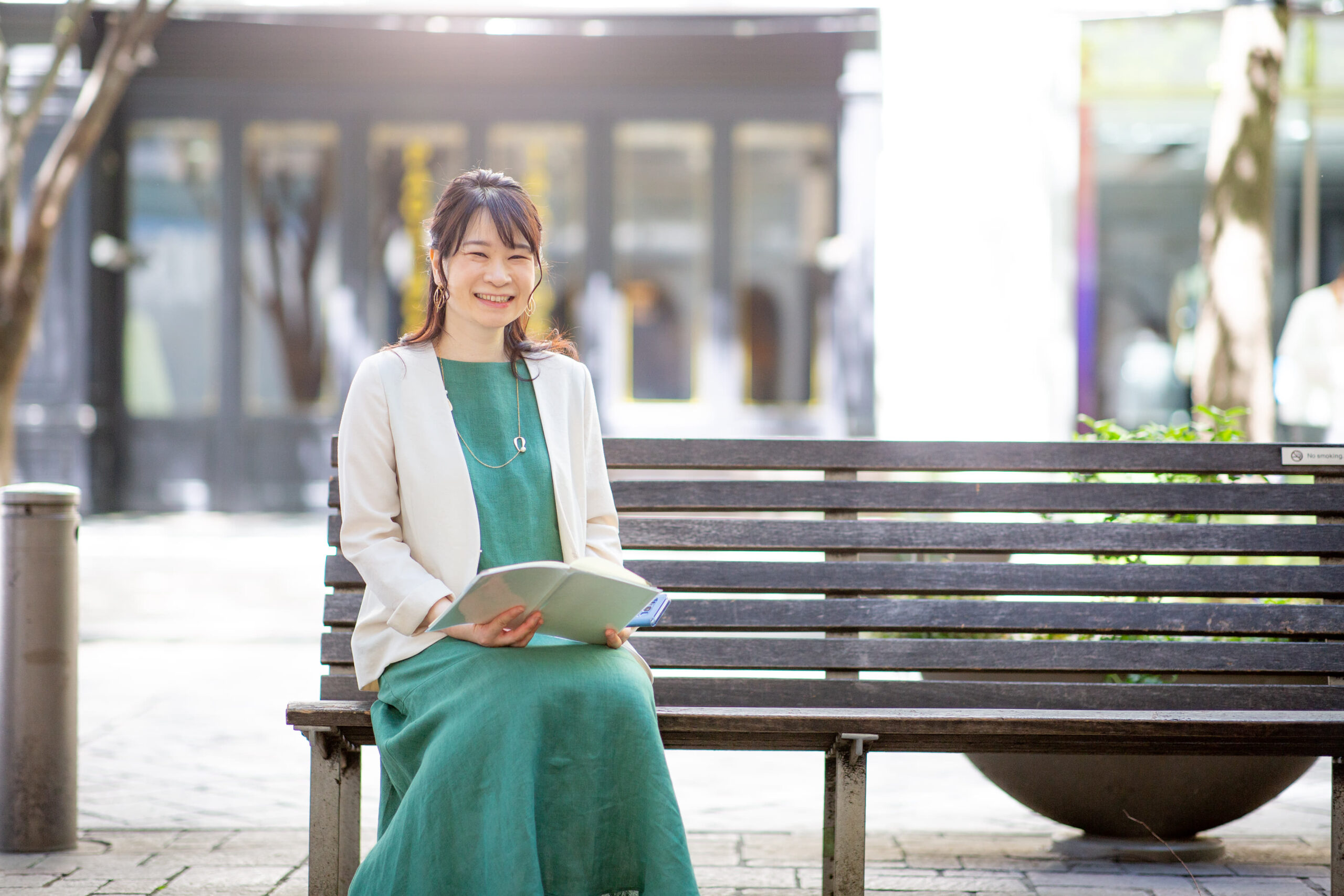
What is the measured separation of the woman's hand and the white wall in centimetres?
810

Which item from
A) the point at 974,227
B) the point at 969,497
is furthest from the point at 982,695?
the point at 974,227

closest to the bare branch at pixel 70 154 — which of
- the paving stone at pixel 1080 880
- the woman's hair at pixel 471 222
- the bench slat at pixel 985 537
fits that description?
the woman's hair at pixel 471 222

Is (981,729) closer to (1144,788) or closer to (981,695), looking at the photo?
(981,695)

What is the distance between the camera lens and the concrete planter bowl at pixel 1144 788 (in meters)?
3.65

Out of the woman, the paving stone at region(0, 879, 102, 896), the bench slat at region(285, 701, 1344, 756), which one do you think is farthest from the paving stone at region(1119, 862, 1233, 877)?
the paving stone at region(0, 879, 102, 896)

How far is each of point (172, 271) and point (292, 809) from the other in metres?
9.33

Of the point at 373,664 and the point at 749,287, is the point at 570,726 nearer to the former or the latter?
the point at 373,664

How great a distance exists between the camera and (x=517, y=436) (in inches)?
124

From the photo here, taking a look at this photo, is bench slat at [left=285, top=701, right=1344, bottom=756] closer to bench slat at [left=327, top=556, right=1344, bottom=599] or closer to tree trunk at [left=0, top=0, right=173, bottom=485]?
bench slat at [left=327, top=556, right=1344, bottom=599]

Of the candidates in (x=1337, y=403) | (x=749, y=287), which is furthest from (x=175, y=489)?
(x=1337, y=403)

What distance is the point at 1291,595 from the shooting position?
11.6 ft

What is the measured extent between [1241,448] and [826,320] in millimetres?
9216

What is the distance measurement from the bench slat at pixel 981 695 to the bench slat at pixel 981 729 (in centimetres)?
22

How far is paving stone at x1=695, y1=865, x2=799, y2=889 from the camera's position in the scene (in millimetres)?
3713
